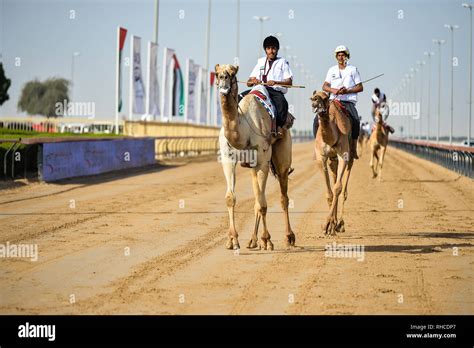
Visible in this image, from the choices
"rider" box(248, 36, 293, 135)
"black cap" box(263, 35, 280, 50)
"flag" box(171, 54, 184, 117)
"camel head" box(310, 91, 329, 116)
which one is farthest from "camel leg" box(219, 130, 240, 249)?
"flag" box(171, 54, 184, 117)

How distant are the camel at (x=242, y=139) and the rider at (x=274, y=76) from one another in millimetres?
489

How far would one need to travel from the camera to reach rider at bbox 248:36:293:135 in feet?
45.9

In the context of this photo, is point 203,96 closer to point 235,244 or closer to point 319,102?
point 319,102

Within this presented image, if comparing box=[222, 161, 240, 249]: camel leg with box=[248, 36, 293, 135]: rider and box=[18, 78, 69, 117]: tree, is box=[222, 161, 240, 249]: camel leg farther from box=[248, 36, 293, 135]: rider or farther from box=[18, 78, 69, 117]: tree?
box=[18, 78, 69, 117]: tree

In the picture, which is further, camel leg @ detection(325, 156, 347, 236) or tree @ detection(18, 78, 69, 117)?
tree @ detection(18, 78, 69, 117)

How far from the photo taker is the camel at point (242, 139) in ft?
41.3

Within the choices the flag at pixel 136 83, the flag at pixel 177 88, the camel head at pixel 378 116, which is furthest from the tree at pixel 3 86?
the camel head at pixel 378 116

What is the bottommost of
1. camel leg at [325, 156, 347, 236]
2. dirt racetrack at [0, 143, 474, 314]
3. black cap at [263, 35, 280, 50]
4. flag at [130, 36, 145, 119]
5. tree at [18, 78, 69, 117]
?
dirt racetrack at [0, 143, 474, 314]

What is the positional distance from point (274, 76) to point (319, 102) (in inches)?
43.5

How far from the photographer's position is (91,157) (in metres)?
30.4

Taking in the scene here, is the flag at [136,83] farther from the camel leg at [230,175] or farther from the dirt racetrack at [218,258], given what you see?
the camel leg at [230,175]

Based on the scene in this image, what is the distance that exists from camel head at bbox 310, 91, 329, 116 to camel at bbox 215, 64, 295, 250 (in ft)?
4.47

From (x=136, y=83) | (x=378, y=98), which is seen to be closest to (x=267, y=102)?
(x=378, y=98)
